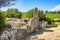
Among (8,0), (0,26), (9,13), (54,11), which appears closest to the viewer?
(8,0)

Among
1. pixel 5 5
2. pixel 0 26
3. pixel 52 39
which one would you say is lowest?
pixel 52 39

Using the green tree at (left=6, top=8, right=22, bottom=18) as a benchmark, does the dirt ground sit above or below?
below

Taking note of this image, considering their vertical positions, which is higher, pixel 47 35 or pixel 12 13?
pixel 12 13

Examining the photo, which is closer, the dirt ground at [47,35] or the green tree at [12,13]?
the dirt ground at [47,35]

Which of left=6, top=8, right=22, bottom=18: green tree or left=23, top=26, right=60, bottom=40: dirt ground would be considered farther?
left=6, top=8, right=22, bottom=18: green tree

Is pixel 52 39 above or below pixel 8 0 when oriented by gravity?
below

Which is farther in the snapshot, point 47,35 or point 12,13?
point 12,13

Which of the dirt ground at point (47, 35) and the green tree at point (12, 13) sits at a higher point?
the green tree at point (12, 13)

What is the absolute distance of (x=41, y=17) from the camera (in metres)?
30.7

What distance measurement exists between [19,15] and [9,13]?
271cm

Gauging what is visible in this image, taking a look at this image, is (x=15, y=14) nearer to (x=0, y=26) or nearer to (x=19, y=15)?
(x=19, y=15)

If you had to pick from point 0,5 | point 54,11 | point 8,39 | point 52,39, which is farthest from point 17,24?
point 54,11

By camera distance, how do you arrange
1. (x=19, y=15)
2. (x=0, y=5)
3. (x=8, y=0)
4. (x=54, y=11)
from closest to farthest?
(x=0, y=5)
(x=8, y=0)
(x=19, y=15)
(x=54, y=11)

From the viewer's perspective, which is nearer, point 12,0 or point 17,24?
point 12,0
